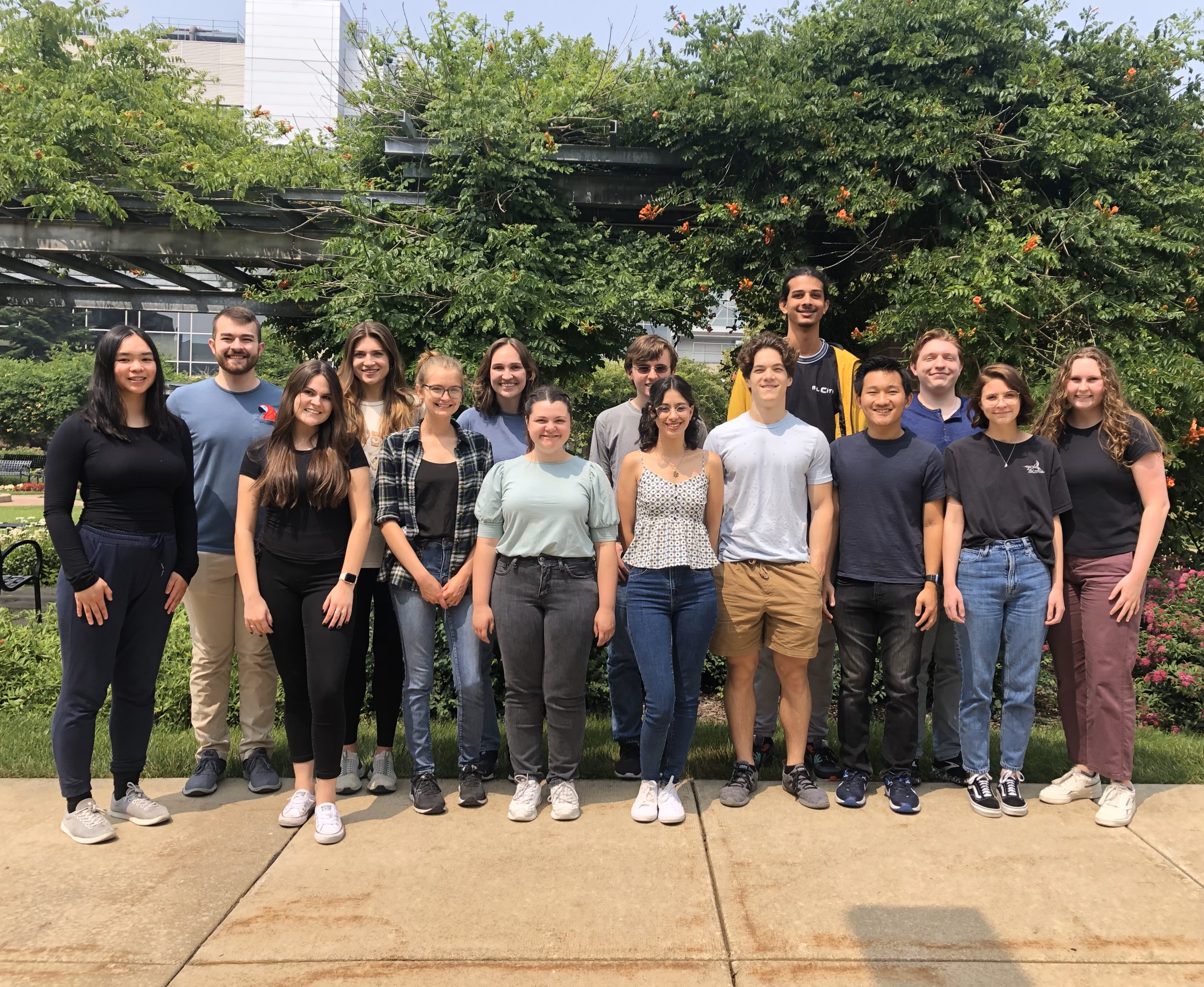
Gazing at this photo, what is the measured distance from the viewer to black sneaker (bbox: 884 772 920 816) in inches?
150

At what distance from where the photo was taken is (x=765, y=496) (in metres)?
3.85

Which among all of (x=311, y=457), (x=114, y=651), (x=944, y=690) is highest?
(x=311, y=457)

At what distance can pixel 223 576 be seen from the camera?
13.5 ft

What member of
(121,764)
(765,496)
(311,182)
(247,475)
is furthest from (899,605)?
(311,182)

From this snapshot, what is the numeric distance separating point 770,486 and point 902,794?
1367mm

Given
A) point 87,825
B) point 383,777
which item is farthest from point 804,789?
point 87,825

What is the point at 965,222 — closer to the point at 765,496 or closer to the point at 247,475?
the point at 765,496

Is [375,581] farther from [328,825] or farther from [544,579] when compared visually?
[328,825]

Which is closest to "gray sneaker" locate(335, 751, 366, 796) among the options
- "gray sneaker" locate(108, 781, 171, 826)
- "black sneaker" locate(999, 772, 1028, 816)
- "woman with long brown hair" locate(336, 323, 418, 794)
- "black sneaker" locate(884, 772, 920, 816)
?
"woman with long brown hair" locate(336, 323, 418, 794)

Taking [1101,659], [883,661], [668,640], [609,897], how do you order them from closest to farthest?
[609,897] → [668,640] → [1101,659] → [883,661]

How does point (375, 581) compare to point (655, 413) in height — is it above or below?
below

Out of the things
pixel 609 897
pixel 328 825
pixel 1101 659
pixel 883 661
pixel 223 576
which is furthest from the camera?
pixel 223 576

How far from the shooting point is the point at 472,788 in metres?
3.88

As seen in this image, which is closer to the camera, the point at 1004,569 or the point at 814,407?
the point at 1004,569
